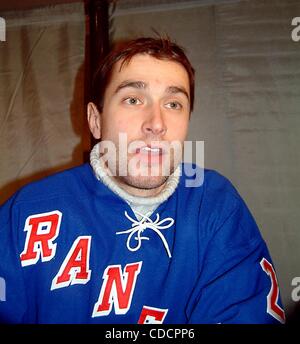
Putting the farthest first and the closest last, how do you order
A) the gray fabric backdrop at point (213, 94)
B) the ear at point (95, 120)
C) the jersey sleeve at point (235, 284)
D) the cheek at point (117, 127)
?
the gray fabric backdrop at point (213, 94) < the ear at point (95, 120) < the cheek at point (117, 127) < the jersey sleeve at point (235, 284)

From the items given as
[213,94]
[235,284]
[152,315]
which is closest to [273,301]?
[235,284]

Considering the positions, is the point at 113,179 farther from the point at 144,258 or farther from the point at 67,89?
the point at 67,89

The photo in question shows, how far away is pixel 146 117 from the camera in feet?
2.29

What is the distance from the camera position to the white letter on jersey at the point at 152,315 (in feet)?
2.11

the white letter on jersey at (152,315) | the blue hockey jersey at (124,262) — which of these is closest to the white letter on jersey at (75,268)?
the blue hockey jersey at (124,262)

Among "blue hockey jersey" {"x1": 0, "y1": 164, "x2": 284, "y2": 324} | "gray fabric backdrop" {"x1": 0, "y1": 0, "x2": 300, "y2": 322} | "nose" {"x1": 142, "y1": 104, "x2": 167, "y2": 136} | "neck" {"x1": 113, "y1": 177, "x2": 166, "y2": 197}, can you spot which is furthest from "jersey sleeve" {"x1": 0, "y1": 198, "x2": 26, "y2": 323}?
"gray fabric backdrop" {"x1": 0, "y1": 0, "x2": 300, "y2": 322}

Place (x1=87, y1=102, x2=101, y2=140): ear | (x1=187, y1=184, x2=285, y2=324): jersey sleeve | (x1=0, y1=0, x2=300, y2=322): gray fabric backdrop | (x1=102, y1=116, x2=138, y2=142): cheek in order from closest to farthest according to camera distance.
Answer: (x1=187, y1=184, x2=285, y2=324): jersey sleeve, (x1=102, y1=116, x2=138, y2=142): cheek, (x1=87, y1=102, x2=101, y2=140): ear, (x1=0, y1=0, x2=300, y2=322): gray fabric backdrop

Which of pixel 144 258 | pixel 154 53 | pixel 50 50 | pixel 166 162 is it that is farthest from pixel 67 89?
pixel 144 258

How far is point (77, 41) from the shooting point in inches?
52.4

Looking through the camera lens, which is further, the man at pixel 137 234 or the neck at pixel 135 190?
the neck at pixel 135 190

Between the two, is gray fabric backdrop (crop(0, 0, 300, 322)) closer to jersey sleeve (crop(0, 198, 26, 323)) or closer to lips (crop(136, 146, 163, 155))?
lips (crop(136, 146, 163, 155))

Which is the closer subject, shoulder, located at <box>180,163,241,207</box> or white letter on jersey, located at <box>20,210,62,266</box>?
white letter on jersey, located at <box>20,210,62,266</box>

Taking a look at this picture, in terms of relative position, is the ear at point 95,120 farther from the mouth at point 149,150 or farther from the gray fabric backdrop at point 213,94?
the gray fabric backdrop at point 213,94

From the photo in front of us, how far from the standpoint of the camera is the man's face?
2.29 feet
